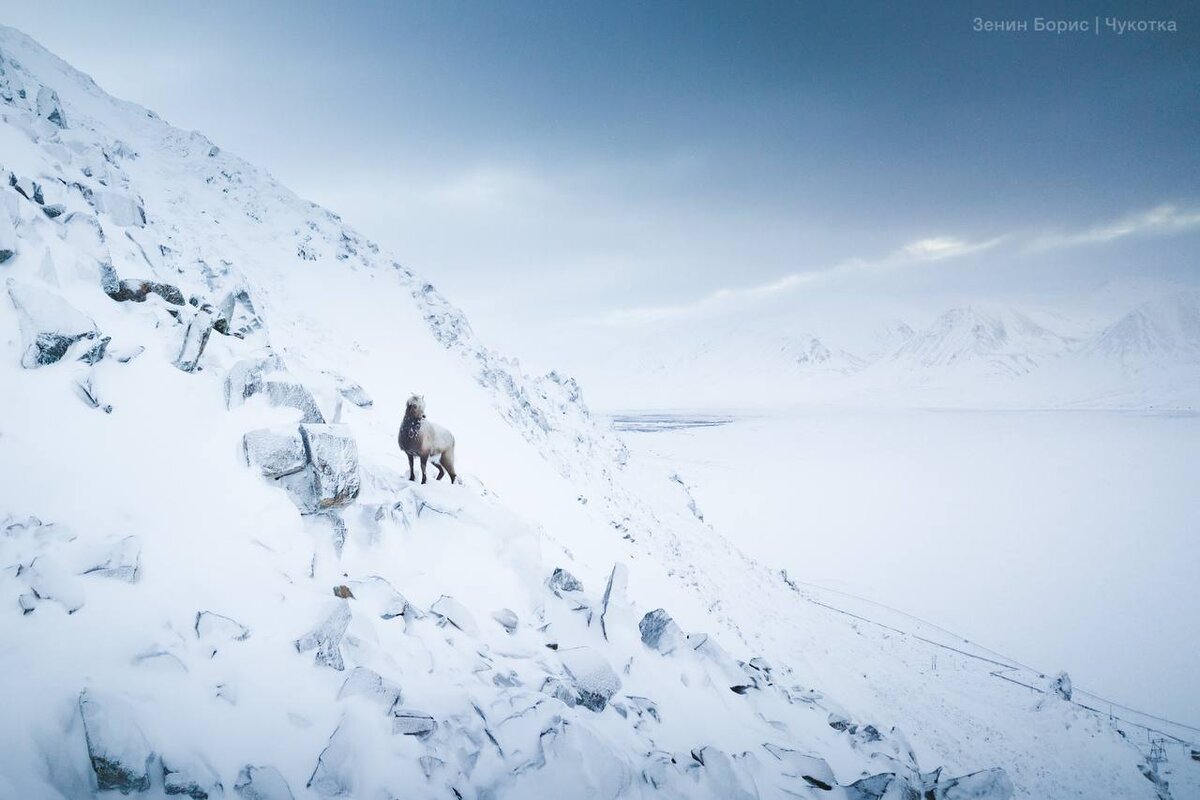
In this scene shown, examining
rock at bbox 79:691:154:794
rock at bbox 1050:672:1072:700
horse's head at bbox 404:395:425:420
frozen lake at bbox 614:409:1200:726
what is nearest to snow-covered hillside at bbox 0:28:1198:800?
rock at bbox 79:691:154:794

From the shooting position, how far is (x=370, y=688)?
460 cm

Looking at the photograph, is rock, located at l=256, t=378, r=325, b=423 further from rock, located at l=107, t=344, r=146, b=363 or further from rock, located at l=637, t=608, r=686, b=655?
rock, located at l=637, t=608, r=686, b=655

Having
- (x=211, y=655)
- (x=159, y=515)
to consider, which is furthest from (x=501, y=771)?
(x=159, y=515)

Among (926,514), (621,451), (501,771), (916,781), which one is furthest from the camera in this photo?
(926,514)

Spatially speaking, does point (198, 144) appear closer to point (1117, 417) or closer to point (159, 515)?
point (159, 515)

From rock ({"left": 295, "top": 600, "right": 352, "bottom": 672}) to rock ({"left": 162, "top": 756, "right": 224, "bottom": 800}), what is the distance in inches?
46.5

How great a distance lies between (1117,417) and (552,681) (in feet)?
387

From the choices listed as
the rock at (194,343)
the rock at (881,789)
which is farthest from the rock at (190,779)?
the rock at (881,789)

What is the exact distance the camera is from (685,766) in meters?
5.37

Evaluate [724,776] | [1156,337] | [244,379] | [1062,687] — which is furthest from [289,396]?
[1156,337]

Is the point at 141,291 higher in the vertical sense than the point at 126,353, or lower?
higher

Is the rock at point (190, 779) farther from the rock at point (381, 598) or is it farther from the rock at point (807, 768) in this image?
the rock at point (807, 768)

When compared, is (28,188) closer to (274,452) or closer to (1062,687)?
(274,452)

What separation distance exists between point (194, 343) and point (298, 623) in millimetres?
4642
